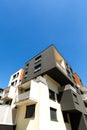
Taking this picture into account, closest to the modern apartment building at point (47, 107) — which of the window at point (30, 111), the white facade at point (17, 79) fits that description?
the window at point (30, 111)

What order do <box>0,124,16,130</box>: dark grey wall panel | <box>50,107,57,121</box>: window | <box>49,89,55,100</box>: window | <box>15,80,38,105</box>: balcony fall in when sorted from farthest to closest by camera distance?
<box>49,89,55,100</box>: window
<box>50,107,57,121</box>: window
<box>15,80,38,105</box>: balcony
<box>0,124,16,130</box>: dark grey wall panel

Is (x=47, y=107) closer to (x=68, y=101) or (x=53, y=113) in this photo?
(x=53, y=113)

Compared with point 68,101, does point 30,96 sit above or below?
above

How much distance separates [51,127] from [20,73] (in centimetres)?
2021

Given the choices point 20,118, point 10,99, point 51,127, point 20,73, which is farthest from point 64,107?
point 20,73

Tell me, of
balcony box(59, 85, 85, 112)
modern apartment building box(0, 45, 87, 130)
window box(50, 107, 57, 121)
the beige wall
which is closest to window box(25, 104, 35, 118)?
modern apartment building box(0, 45, 87, 130)

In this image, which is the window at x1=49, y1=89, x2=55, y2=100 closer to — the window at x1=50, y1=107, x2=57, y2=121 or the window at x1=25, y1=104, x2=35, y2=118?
the window at x1=50, y1=107, x2=57, y2=121

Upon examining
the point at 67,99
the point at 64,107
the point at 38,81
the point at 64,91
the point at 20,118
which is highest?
the point at 38,81

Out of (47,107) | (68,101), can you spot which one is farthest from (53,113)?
(68,101)

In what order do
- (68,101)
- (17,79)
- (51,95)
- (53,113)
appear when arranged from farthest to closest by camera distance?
(17,79), (51,95), (68,101), (53,113)

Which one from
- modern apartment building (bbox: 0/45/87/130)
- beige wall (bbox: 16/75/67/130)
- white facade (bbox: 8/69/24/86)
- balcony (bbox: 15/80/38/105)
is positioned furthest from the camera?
white facade (bbox: 8/69/24/86)

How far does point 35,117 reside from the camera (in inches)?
472

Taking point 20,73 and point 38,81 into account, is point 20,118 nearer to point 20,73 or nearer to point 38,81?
point 38,81

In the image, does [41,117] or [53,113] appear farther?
[53,113]
